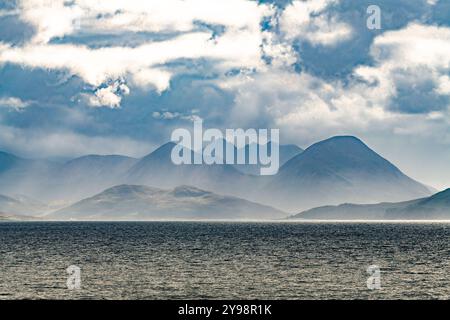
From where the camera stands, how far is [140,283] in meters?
91.1

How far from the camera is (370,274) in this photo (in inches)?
4016

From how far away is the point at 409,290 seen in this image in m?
84.4
